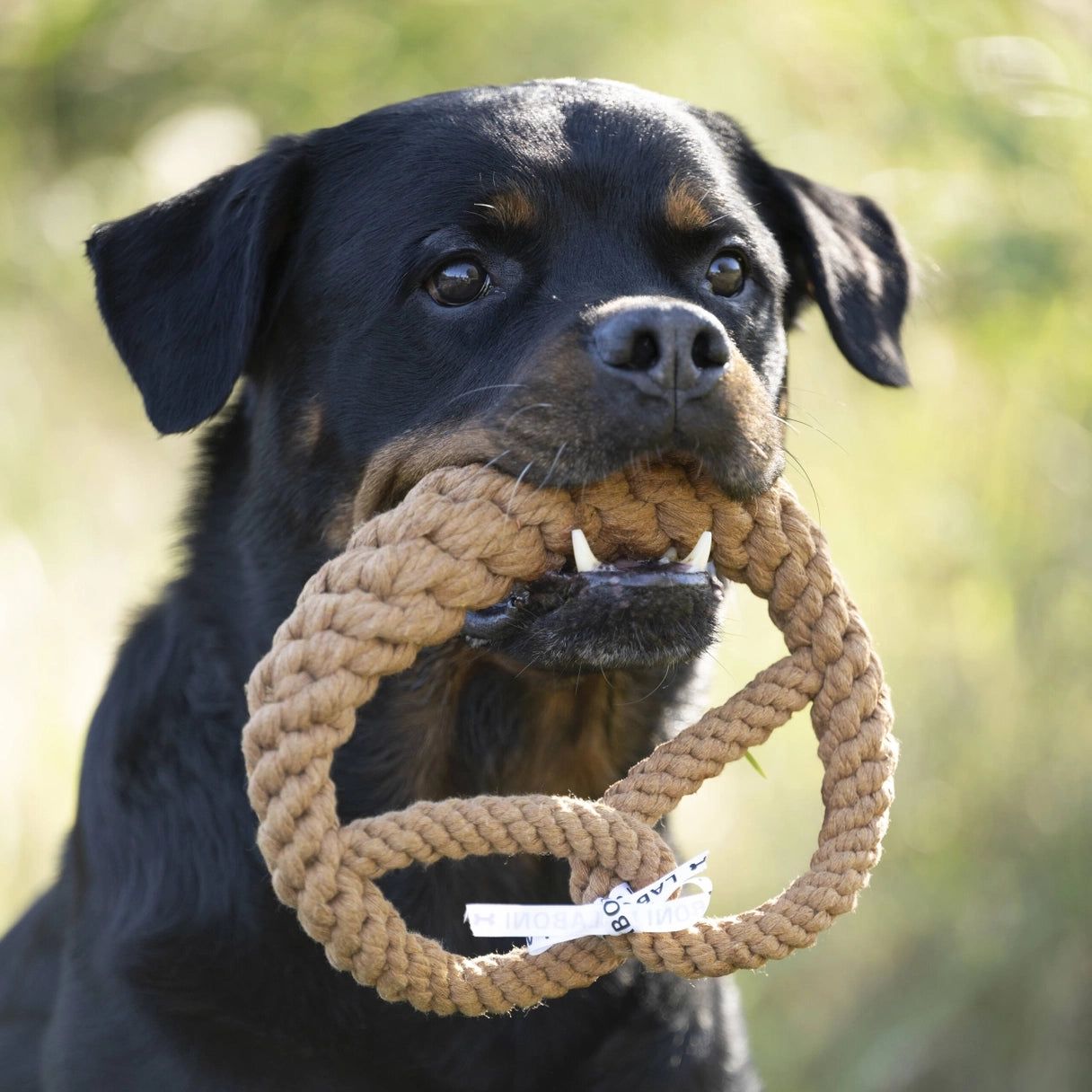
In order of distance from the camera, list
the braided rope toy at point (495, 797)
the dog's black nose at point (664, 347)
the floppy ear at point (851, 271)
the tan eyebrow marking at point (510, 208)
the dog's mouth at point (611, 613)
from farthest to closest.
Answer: the floppy ear at point (851, 271) → the tan eyebrow marking at point (510, 208) → the dog's mouth at point (611, 613) → the dog's black nose at point (664, 347) → the braided rope toy at point (495, 797)

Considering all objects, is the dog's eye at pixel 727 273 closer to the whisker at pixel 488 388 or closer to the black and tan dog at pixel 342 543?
the black and tan dog at pixel 342 543

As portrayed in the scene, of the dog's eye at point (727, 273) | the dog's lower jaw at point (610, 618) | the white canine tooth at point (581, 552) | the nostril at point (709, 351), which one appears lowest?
the dog's lower jaw at point (610, 618)

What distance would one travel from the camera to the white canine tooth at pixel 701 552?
203 cm

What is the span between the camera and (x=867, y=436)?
468cm

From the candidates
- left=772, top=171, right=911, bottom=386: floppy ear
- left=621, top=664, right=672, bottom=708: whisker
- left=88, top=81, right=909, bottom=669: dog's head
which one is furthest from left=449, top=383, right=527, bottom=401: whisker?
left=772, top=171, right=911, bottom=386: floppy ear

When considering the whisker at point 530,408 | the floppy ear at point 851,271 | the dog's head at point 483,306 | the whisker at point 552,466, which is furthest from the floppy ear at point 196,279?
the floppy ear at point 851,271

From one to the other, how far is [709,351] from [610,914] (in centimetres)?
80

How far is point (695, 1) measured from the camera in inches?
203

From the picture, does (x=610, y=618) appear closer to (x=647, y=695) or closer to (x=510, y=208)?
(x=647, y=695)

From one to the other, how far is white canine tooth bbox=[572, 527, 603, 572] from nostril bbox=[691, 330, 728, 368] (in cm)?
30

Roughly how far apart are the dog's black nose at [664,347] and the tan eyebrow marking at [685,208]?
0.48 metres

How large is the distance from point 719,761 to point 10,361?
3.95 m

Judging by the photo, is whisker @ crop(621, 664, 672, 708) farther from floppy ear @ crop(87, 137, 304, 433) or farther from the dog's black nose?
floppy ear @ crop(87, 137, 304, 433)

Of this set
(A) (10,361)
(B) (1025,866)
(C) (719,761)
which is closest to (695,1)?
(A) (10,361)
